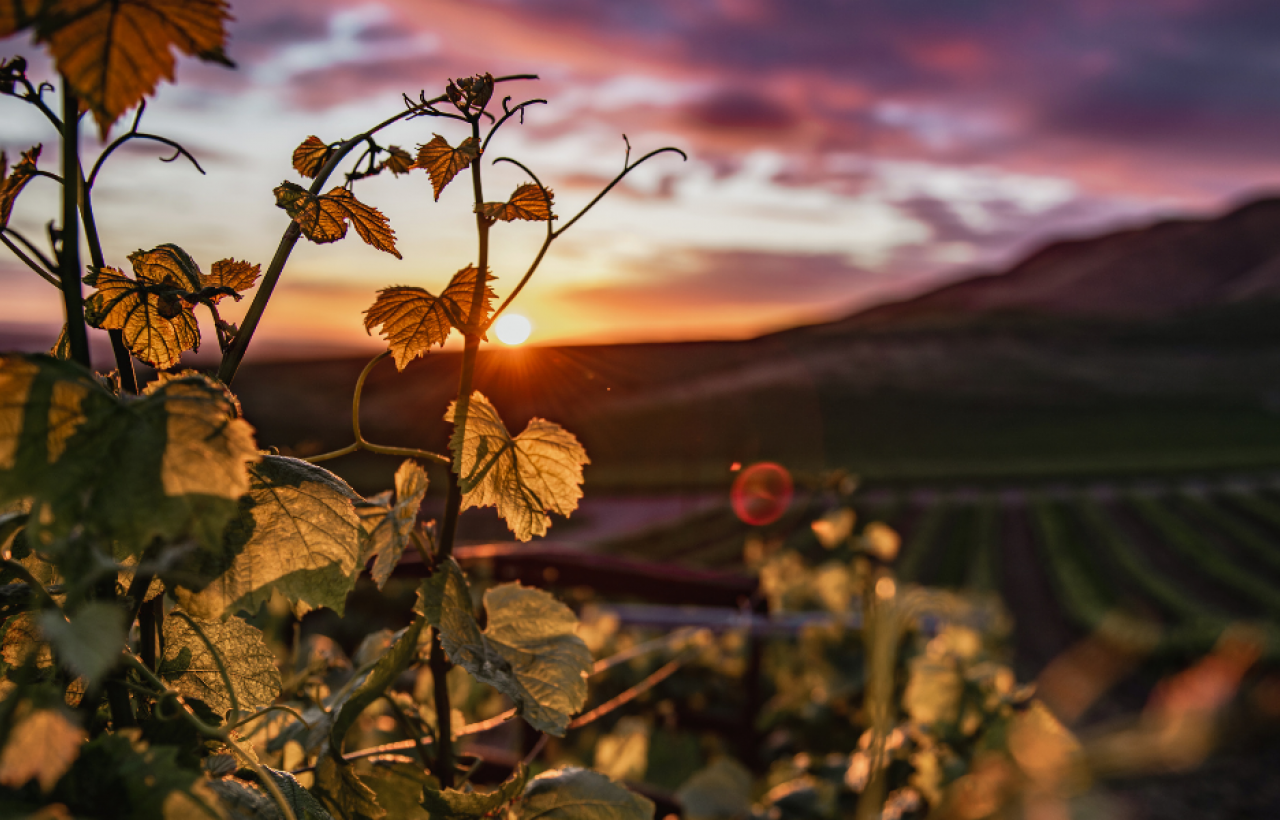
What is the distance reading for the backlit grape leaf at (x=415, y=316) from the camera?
831 mm

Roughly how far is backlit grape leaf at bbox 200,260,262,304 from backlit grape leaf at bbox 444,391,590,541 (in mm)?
263

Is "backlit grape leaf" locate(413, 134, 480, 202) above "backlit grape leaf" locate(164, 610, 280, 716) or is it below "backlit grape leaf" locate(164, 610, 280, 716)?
above

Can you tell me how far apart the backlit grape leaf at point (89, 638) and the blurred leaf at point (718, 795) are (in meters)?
1.83

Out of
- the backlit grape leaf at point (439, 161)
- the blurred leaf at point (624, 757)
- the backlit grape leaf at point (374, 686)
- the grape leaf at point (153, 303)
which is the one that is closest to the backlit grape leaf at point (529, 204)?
the backlit grape leaf at point (439, 161)

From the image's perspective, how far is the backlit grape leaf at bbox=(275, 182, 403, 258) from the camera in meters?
0.75

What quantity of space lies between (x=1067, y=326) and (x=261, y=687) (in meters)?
82.2

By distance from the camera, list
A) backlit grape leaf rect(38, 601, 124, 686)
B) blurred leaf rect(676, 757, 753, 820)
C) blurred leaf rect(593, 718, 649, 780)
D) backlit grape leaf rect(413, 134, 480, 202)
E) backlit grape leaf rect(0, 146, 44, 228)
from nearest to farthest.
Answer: backlit grape leaf rect(38, 601, 124, 686) → backlit grape leaf rect(0, 146, 44, 228) → backlit grape leaf rect(413, 134, 480, 202) → blurred leaf rect(676, 757, 753, 820) → blurred leaf rect(593, 718, 649, 780)

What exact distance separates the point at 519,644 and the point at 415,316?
404mm

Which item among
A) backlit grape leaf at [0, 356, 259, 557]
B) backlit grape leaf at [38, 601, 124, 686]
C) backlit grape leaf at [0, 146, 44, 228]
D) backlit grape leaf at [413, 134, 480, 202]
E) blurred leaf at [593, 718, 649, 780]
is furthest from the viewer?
blurred leaf at [593, 718, 649, 780]

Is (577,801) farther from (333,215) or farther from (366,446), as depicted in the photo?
(333,215)

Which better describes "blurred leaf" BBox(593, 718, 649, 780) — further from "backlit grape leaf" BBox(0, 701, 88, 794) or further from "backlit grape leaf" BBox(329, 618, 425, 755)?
"backlit grape leaf" BBox(0, 701, 88, 794)

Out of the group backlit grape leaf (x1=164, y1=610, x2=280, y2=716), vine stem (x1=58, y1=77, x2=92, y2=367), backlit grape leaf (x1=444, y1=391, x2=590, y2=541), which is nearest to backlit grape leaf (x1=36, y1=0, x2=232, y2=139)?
vine stem (x1=58, y1=77, x2=92, y2=367)

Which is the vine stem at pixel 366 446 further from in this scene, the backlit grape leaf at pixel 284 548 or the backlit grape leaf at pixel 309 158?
the backlit grape leaf at pixel 309 158

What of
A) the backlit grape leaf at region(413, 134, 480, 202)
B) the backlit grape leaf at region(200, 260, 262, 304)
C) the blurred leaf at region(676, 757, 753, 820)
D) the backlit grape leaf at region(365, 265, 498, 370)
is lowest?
the blurred leaf at region(676, 757, 753, 820)
